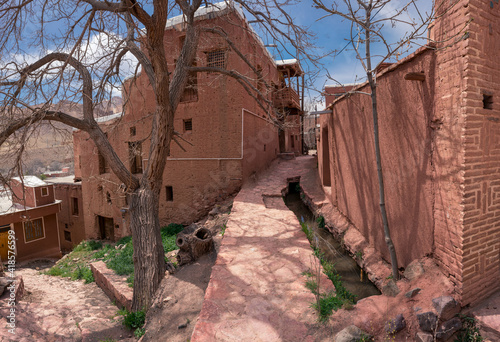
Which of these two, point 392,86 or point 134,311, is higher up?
point 392,86

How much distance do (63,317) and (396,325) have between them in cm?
590

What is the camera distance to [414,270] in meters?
3.48

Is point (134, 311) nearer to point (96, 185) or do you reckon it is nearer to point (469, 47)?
point (469, 47)

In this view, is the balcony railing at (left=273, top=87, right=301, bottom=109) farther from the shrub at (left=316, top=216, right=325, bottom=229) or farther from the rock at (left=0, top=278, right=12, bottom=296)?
the rock at (left=0, top=278, right=12, bottom=296)

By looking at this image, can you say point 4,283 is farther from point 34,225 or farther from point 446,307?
point 34,225

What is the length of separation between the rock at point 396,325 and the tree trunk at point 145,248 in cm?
361

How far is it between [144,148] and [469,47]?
1105 centimetres

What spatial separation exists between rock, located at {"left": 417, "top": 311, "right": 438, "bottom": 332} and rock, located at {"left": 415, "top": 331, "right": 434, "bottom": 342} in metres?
0.06

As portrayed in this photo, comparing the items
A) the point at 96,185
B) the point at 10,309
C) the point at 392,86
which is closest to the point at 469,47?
the point at 392,86

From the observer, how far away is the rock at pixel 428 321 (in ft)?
8.71

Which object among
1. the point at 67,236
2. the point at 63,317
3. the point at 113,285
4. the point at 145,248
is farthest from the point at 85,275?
the point at 67,236

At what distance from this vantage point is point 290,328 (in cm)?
273

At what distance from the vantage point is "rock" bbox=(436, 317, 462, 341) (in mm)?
2660

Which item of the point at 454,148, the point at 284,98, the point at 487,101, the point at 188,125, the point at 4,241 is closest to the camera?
the point at 454,148
